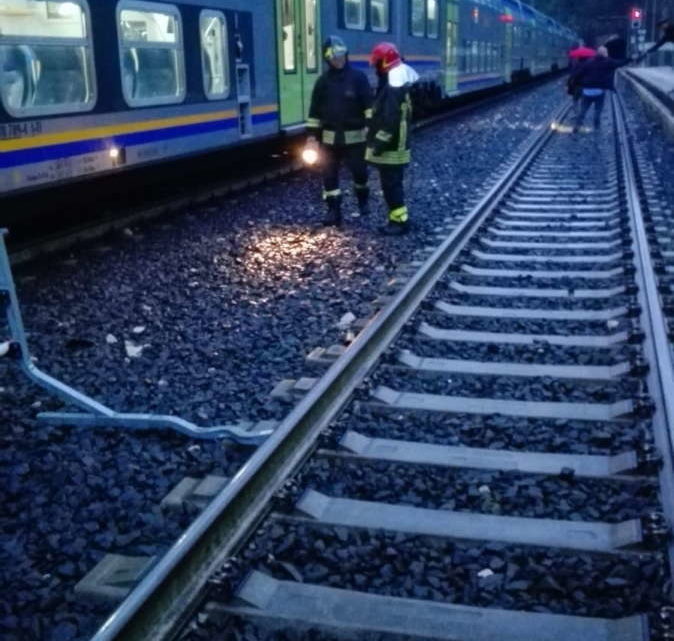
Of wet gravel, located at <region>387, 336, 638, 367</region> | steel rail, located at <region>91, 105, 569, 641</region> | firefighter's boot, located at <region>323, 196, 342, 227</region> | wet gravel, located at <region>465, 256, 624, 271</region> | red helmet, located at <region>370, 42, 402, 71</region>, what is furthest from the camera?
firefighter's boot, located at <region>323, 196, 342, 227</region>

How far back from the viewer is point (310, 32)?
13.1 meters

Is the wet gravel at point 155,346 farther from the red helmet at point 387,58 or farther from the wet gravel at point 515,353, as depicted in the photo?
the red helmet at point 387,58

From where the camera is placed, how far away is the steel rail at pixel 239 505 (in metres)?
2.78

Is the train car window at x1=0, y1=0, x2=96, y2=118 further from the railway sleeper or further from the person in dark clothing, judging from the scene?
the person in dark clothing

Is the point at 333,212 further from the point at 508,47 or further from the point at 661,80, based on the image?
the point at 661,80

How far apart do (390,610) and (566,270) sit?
498 centimetres

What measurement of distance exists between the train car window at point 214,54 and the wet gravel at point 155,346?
51.5 inches

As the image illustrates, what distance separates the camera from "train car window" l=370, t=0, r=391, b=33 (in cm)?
1560

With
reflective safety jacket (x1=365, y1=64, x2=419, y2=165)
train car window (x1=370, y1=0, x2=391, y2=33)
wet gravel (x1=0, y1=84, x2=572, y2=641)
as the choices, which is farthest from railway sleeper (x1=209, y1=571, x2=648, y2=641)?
train car window (x1=370, y1=0, x2=391, y2=33)

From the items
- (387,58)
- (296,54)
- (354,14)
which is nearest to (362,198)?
(387,58)

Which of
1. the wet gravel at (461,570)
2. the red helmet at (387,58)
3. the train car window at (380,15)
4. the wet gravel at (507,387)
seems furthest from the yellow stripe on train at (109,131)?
the train car window at (380,15)

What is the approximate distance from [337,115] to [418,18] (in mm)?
10242

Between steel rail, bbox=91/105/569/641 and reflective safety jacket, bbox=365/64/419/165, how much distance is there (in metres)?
3.02

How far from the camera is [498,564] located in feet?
10.6
